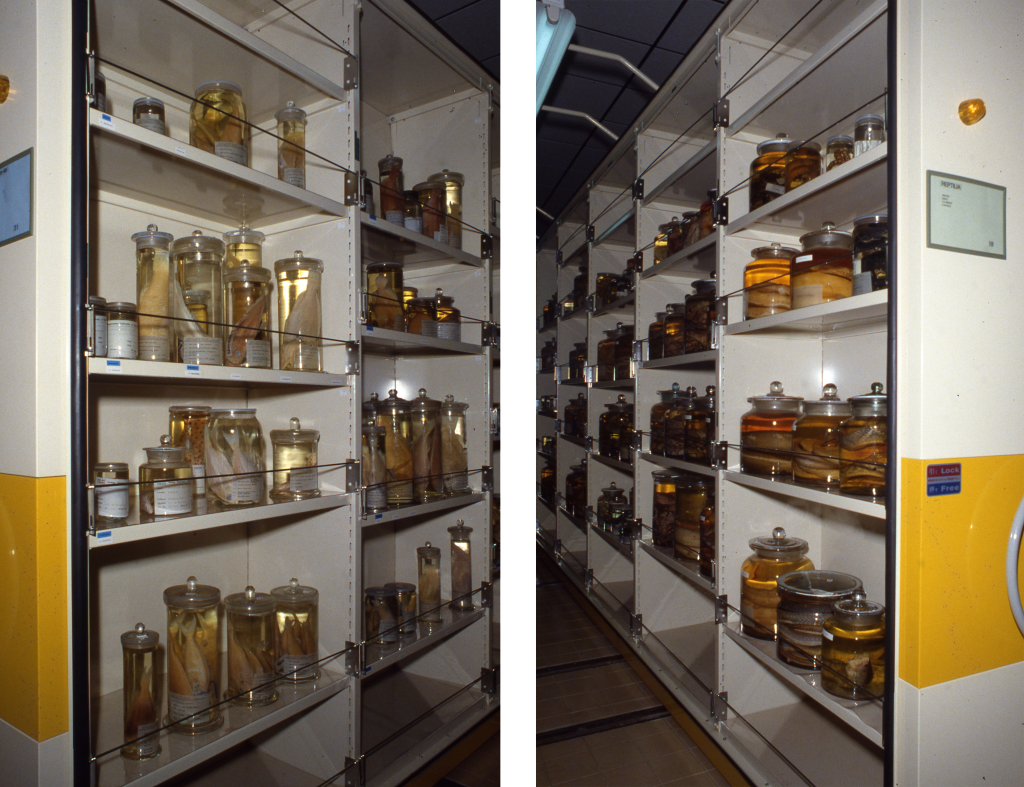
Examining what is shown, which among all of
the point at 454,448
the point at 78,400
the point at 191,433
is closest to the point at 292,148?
the point at 191,433

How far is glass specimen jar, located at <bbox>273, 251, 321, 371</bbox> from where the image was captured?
1.38 meters

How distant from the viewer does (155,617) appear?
141 centimetres

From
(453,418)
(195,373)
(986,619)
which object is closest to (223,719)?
(195,373)

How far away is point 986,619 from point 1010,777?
0.32 meters

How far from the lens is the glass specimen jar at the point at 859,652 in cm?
119

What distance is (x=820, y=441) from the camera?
4.41 ft

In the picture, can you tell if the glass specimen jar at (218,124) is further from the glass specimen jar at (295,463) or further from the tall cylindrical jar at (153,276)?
the glass specimen jar at (295,463)

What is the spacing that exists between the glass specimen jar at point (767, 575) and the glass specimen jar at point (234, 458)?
4.05 feet

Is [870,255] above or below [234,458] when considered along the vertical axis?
above

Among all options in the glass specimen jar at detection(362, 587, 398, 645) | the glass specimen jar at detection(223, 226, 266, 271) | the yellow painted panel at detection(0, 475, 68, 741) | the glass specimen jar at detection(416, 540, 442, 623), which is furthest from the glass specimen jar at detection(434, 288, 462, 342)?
the yellow painted panel at detection(0, 475, 68, 741)

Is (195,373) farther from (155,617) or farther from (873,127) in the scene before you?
(873,127)

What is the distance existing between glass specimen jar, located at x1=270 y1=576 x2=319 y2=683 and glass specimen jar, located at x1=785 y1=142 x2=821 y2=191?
4.96ft

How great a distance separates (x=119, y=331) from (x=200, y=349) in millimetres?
152

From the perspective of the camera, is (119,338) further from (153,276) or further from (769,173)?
(769,173)
